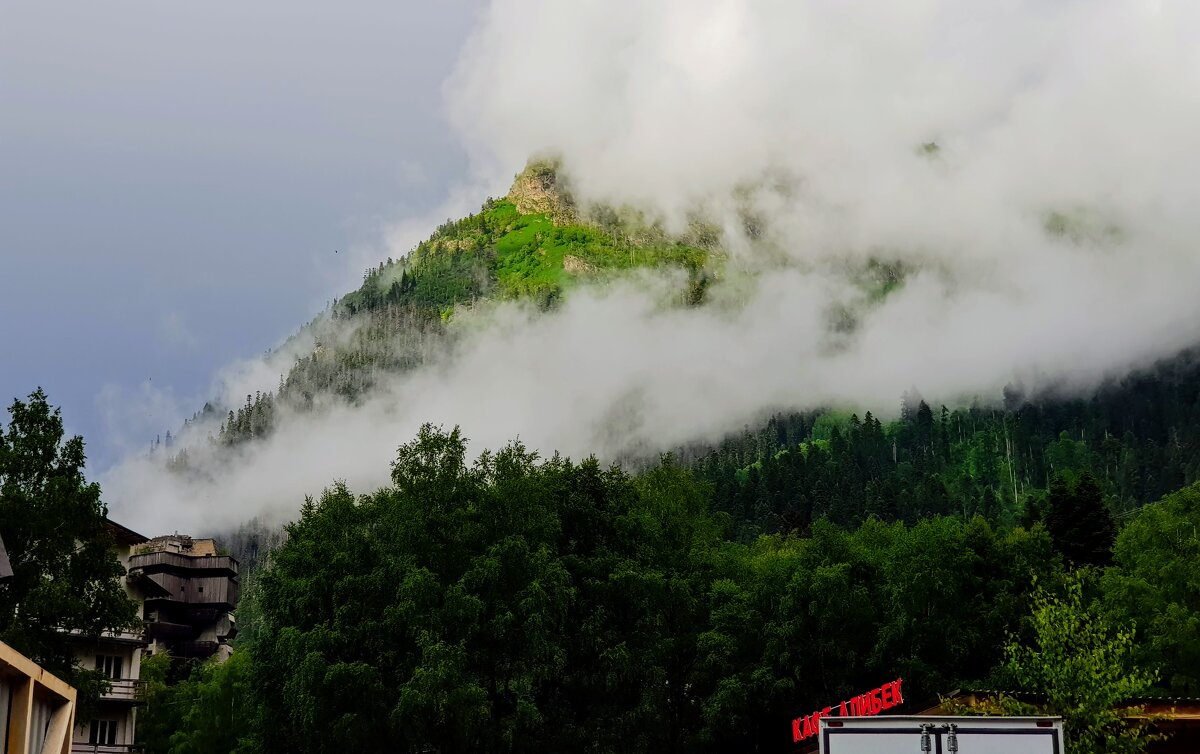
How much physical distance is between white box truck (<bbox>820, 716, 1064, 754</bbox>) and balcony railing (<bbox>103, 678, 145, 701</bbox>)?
71087mm

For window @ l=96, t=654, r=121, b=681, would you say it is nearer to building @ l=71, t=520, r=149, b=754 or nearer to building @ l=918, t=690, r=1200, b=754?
building @ l=71, t=520, r=149, b=754

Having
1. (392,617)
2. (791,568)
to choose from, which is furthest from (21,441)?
(791,568)

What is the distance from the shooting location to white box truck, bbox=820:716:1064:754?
24703 millimetres

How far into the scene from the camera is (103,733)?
85.9 meters

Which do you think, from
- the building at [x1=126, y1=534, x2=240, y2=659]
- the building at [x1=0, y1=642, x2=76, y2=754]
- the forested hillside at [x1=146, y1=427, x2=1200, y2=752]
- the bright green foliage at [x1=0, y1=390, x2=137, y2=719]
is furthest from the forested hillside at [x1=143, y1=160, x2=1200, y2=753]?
the building at [x1=126, y1=534, x2=240, y2=659]

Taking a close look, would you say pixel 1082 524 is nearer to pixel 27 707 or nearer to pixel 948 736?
pixel 948 736

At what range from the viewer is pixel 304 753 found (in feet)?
198

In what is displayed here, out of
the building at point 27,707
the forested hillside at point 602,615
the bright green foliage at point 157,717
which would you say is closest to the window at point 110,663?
the bright green foliage at point 157,717

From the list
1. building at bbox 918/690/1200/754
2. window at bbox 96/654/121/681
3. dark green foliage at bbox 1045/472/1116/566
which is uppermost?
dark green foliage at bbox 1045/472/1116/566

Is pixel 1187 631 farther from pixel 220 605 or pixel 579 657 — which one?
pixel 220 605

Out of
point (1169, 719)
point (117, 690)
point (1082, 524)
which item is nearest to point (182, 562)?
point (117, 690)

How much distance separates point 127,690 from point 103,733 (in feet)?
10.1

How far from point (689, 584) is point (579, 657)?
8231 mm

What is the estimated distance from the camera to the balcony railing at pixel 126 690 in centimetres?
8569
